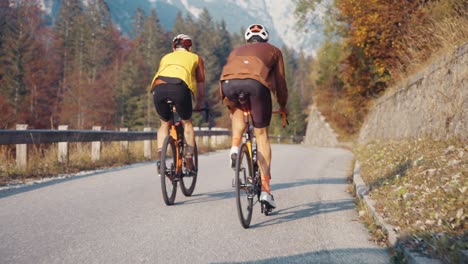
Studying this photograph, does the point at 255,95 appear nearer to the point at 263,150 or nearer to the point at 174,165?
the point at 263,150

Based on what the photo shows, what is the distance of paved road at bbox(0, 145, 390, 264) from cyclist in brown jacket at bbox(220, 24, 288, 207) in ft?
2.06

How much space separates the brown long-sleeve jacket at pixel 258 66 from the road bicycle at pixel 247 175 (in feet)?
0.76

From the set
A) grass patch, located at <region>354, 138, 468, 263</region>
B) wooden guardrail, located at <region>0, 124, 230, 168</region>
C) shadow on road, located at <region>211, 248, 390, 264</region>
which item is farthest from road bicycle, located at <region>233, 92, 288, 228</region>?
wooden guardrail, located at <region>0, 124, 230, 168</region>

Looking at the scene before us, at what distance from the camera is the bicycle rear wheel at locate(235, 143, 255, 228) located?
173 inches

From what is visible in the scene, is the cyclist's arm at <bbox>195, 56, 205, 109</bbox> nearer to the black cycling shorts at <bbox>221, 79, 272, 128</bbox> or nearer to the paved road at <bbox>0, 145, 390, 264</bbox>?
the black cycling shorts at <bbox>221, 79, 272, 128</bbox>

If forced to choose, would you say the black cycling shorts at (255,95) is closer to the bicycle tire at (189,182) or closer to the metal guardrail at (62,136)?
the bicycle tire at (189,182)

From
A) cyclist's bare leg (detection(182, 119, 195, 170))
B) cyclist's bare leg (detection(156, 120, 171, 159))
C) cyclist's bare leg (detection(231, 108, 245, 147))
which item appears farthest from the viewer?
cyclist's bare leg (detection(182, 119, 195, 170))

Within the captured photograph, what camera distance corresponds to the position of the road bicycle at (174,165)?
546cm

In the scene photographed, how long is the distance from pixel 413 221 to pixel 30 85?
38.1 metres

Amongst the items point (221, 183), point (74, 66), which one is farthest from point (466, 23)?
point (74, 66)

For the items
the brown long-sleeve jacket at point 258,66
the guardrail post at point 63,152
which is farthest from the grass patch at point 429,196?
the guardrail post at point 63,152

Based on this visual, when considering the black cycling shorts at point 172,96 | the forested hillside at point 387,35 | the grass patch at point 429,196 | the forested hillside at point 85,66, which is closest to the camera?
the grass patch at point 429,196

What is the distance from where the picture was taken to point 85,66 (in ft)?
182

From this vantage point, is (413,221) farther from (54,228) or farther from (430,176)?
(54,228)
